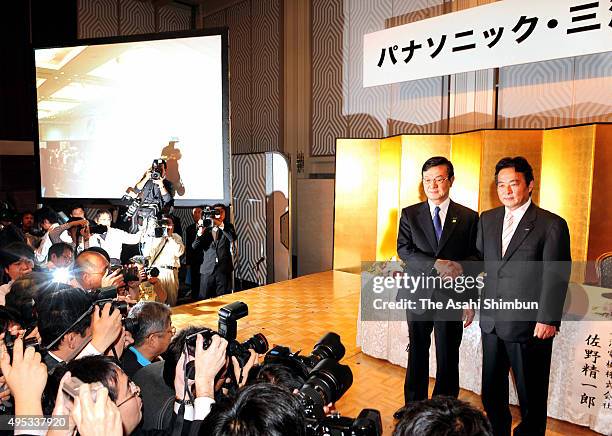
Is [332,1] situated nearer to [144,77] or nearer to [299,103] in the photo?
[299,103]

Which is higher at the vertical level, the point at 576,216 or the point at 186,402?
the point at 576,216

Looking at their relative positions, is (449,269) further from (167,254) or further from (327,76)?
(327,76)

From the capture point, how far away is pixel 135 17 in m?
7.38

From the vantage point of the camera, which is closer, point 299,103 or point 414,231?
point 414,231

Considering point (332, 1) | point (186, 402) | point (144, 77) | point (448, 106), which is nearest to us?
point (186, 402)

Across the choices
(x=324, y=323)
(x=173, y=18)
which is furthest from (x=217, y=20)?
(x=324, y=323)

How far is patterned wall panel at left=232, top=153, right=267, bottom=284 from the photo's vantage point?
6496 millimetres

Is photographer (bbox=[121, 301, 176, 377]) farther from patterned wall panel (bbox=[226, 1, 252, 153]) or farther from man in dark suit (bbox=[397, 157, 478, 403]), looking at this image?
patterned wall panel (bbox=[226, 1, 252, 153])

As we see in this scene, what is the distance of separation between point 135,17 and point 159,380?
7.27 metres

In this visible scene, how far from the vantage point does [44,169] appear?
5.45 metres

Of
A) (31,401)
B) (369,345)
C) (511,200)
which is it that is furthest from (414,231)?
(31,401)

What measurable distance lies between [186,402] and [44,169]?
5.21m

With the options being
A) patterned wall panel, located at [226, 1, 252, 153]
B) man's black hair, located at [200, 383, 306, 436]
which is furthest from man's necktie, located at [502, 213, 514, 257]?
patterned wall panel, located at [226, 1, 252, 153]

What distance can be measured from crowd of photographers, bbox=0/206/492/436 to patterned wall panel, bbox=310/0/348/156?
5.01 m
